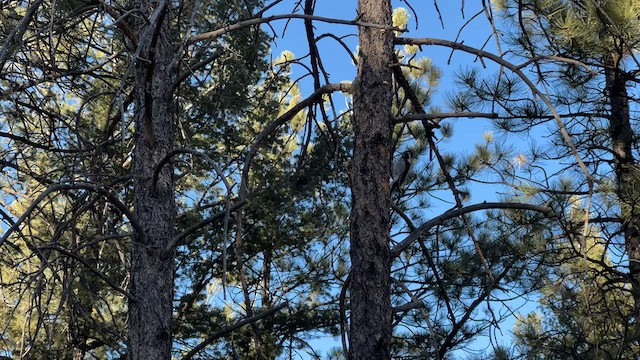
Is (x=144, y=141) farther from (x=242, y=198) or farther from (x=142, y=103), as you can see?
(x=242, y=198)

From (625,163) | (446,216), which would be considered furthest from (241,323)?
(625,163)

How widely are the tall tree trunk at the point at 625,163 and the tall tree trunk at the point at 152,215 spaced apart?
3.74 metres

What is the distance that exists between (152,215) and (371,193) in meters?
1.38

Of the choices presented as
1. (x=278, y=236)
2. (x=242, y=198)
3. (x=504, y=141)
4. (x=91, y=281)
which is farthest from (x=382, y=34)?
(x=278, y=236)

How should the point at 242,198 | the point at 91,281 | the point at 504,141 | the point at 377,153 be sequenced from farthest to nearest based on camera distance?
the point at 91,281, the point at 504,141, the point at 377,153, the point at 242,198

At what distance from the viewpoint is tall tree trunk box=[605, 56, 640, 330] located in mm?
5840

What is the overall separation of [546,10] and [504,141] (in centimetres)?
141

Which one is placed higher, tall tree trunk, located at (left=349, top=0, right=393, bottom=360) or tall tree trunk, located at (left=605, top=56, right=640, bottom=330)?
tall tree trunk, located at (left=605, top=56, right=640, bottom=330)

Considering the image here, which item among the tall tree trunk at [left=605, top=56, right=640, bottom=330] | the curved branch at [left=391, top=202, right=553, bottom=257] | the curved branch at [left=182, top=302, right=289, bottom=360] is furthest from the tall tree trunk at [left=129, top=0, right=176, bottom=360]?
the tall tree trunk at [left=605, top=56, right=640, bottom=330]

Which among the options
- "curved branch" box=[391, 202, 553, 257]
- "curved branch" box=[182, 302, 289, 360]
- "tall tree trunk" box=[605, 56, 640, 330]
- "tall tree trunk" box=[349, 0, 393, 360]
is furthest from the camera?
"tall tree trunk" box=[605, 56, 640, 330]

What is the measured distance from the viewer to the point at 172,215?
12.5ft

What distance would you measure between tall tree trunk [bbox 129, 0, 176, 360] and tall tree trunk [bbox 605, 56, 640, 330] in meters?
3.74

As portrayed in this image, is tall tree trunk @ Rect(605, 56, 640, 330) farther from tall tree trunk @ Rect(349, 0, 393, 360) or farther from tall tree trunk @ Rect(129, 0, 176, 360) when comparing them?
tall tree trunk @ Rect(129, 0, 176, 360)

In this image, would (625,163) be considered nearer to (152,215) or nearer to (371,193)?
(371,193)
